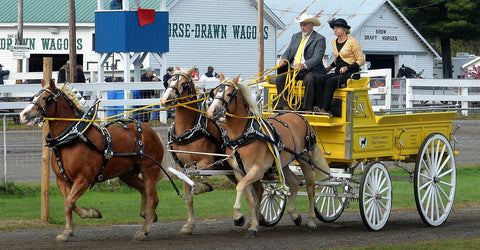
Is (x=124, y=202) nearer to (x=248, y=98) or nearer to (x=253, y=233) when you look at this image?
(x=253, y=233)

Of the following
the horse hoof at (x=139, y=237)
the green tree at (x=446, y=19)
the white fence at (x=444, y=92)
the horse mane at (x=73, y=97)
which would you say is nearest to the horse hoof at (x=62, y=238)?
the horse hoof at (x=139, y=237)

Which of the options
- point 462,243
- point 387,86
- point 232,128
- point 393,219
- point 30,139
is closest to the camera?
point 462,243

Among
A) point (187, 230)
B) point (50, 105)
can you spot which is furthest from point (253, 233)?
point (50, 105)

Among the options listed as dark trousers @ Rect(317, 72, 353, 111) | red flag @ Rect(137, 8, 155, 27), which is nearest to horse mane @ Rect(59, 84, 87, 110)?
dark trousers @ Rect(317, 72, 353, 111)

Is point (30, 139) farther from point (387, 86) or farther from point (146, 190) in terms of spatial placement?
A: point (387, 86)

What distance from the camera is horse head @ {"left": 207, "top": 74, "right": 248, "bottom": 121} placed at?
12.1 meters

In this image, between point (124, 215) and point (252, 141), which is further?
point (124, 215)

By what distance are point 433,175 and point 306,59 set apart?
2628 millimetres

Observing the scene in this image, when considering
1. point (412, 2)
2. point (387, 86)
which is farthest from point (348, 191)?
point (412, 2)

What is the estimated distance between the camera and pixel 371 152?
13.9m

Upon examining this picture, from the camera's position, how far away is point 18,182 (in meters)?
17.7

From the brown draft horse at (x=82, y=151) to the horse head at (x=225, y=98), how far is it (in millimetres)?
1114

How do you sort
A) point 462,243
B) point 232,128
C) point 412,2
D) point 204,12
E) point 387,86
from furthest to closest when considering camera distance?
point 412,2
point 204,12
point 387,86
point 232,128
point 462,243

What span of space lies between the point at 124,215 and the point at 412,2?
4808cm
